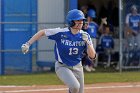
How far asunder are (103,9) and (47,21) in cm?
301

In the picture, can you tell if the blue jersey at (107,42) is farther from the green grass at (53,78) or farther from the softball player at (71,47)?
the softball player at (71,47)

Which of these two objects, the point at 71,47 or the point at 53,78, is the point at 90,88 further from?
the point at 71,47

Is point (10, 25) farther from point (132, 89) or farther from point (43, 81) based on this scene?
point (132, 89)

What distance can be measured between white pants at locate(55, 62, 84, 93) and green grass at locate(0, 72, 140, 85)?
16.8 ft

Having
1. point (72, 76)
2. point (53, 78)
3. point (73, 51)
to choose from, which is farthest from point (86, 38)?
point (53, 78)

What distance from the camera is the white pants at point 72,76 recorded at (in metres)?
7.38

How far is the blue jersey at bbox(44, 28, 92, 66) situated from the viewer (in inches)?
299

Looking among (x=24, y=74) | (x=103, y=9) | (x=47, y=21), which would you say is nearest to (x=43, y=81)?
(x=24, y=74)

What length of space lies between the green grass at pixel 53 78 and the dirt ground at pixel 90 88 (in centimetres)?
63

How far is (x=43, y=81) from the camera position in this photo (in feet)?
42.8

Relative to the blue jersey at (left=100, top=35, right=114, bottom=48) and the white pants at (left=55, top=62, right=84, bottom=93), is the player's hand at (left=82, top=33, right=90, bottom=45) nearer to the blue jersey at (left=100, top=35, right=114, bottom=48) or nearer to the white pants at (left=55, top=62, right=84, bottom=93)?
the white pants at (left=55, top=62, right=84, bottom=93)

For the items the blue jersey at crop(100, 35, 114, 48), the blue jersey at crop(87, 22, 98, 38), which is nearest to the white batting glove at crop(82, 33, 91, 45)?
the blue jersey at crop(87, 22, 98, 38)

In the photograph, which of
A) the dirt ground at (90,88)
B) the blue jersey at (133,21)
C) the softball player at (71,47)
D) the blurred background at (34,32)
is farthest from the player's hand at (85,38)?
the blue jersey at (133,21)

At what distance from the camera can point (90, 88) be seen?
38.8ft
